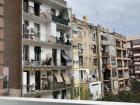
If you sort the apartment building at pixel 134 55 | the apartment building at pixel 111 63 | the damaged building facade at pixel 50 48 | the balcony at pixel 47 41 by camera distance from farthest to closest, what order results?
the balcony at pixel 47 41, the damaged building facade at pixel 50 48, the apartment building at pixel 111 63, the apartment building at pixel 134 55

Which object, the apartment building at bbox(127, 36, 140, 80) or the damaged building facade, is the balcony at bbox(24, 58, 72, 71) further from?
the apartment building at bbox(127, 36, 140, 80)

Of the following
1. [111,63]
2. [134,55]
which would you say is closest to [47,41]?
[111,63]

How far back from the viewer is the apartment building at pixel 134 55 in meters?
1.19

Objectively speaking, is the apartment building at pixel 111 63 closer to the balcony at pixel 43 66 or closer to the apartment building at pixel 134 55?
the apartment building at pixel 134 55

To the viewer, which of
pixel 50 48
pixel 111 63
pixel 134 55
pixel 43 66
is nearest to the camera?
pixel 134 55

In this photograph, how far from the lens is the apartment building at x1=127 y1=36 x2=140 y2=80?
1.19m

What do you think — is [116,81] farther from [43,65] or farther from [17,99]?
[43,65]

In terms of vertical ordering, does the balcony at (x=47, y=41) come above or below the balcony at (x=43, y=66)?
above

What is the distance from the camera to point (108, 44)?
1.87 meters

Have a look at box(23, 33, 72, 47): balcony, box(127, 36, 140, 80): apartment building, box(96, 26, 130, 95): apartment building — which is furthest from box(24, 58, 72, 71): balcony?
box(127, 36, 140, 80): apartment building

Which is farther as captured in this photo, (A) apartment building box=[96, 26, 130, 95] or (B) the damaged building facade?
(B) the damaged building facade

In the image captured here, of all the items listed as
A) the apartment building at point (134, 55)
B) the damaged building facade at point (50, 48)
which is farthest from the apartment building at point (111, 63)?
the damaged building facade at point (50, 48)

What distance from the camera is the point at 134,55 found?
1.26m

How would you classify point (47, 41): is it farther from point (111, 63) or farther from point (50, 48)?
point (111, 63)
